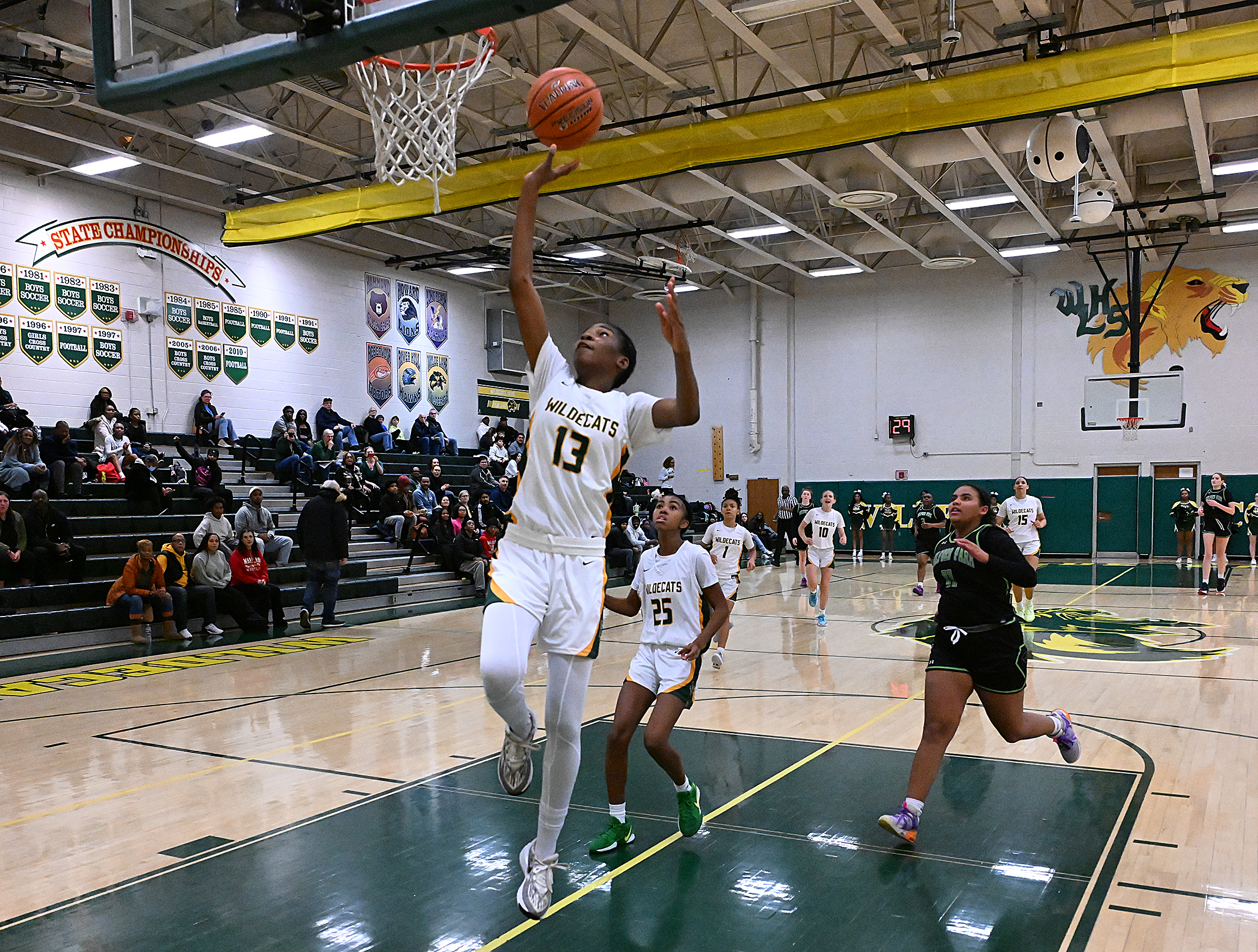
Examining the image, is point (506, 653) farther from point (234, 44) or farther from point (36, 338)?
point (36, 338)

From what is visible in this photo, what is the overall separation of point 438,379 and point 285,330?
4.61 m

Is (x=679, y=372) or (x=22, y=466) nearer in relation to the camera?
(x=679, y=372)

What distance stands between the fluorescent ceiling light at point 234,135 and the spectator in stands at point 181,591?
6.76 m

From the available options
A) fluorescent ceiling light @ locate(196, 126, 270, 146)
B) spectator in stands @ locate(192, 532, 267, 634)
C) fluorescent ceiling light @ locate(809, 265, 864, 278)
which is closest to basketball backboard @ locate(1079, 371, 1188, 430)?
fluorescent ceiling light @ locate(809, 265, 864, 278)

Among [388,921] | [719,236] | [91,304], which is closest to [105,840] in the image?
[388,921]

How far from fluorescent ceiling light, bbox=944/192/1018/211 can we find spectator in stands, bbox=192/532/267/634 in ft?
47.9

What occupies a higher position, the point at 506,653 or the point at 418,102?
the point at 418,102

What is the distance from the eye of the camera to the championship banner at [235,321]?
20.0 m

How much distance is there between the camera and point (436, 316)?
25.2 metres

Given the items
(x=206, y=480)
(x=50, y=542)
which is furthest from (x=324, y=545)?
(x=206, y=480)

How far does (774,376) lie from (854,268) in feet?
12.7

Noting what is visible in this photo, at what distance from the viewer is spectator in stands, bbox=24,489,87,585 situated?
38.5 ft

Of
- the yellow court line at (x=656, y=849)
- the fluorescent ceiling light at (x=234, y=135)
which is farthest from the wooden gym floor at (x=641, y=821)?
the fluorescent ceiling light at (x=234, y=135)

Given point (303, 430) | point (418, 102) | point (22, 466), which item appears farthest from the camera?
point (303, 430)
